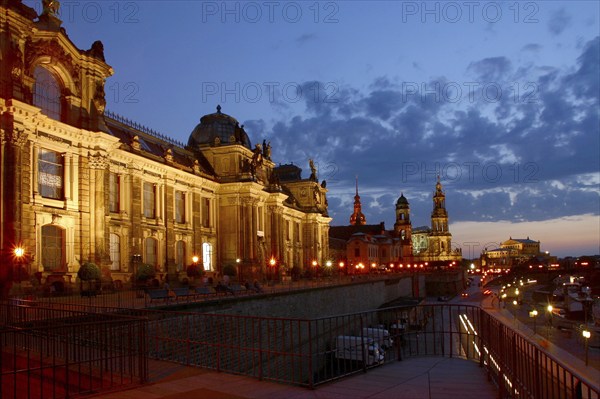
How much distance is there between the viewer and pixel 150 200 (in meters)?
45.7

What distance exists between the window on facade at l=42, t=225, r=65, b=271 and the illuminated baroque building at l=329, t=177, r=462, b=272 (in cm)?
7639

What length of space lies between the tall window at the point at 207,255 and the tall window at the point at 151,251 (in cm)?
821

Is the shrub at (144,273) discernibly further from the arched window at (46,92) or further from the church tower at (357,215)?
the church tower at (357,215)

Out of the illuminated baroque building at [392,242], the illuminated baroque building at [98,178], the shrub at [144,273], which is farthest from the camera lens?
the illuminated baroque building at [392,242]

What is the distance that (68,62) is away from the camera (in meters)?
34.6

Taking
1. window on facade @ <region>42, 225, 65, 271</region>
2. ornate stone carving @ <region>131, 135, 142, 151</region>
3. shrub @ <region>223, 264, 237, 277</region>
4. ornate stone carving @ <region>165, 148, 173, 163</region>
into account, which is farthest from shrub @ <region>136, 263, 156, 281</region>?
shrub @ <region>223, 264, 237, 277</region>

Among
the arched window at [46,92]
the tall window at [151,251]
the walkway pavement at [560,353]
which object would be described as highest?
the arched window at [46,92]

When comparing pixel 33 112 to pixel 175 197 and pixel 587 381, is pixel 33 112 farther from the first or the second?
pixel 587 381

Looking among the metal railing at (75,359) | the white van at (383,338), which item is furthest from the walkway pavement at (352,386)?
the white van at (383,338)

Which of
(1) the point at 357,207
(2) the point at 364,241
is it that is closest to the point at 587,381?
(2) the point at 364,241

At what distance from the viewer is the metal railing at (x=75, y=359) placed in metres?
10.5

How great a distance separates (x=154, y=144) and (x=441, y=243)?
436 ft

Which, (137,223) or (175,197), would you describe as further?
(175,197)

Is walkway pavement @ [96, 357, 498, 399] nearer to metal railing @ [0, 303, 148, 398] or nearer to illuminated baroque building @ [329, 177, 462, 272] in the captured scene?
metal railing @ [0, 303, 148, 398]
